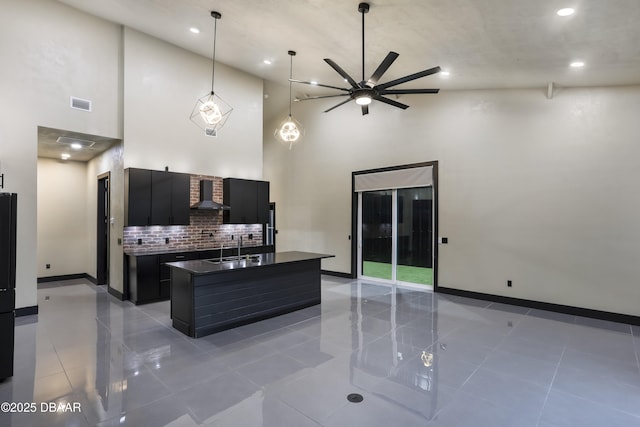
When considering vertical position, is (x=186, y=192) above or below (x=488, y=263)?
above

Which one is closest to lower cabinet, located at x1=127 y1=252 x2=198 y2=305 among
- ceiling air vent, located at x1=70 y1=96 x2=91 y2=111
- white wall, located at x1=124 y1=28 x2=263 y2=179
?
white wall, located at x1=124 y1=28 x2=263 y2=179

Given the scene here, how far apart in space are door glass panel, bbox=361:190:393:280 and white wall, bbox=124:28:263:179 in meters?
2.76

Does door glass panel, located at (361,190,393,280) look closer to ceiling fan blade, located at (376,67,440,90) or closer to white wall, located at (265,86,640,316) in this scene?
white wall, located at (265,86,640,316)

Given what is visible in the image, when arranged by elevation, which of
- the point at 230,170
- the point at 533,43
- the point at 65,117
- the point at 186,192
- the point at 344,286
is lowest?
the point at 344,286

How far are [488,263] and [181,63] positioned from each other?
23.1ft

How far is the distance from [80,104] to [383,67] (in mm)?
5110

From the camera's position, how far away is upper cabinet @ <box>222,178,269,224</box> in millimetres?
7125

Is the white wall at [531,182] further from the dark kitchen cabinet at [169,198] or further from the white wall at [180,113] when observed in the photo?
the dark kitchen cabinet at [169,198]

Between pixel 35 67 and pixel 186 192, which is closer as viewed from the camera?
pixel 35 67

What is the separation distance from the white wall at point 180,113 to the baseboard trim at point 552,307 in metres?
5.04

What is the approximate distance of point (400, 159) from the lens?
7.29 metres

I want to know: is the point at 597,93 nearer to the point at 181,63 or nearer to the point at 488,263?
the point at 488,263

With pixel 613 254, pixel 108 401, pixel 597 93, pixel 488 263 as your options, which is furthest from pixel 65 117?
pixel 613 254

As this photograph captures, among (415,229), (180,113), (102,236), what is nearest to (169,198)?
(180,113)
